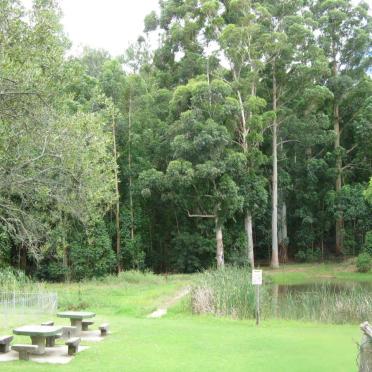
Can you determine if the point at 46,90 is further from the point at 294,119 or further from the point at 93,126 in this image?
the point at 294,119

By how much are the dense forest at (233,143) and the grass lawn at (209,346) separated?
10.5m

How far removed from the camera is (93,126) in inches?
440

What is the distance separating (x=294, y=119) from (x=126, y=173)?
34.3 ft

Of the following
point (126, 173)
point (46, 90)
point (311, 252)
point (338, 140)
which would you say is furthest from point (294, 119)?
point (46, 90)

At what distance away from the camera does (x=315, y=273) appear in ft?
95.3

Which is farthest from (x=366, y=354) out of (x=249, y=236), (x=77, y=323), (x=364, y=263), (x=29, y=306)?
(x=249, y=236)

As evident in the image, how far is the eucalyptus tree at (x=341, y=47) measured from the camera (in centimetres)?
3272

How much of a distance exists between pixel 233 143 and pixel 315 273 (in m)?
8.18

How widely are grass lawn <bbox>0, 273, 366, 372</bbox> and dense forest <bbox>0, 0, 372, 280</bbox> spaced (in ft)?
34.4

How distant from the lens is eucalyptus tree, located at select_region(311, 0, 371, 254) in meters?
32.7

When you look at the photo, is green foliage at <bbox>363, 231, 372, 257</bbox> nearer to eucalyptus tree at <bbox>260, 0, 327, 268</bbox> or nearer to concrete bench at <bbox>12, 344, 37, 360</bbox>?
eucalyptus tree at <bbox>260, 0, 327, 268</bbox>

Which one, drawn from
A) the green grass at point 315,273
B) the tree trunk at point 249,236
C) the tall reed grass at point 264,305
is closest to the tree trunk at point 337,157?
the green grass at point 315,273

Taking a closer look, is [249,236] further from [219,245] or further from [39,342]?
[39,342]

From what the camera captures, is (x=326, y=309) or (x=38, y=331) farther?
(x=326, y=309)
